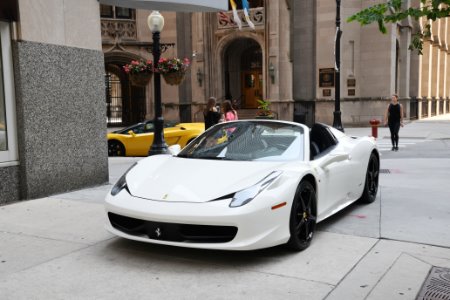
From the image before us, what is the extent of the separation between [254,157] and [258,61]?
28.6 meters

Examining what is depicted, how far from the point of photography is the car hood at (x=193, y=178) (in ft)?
14.9

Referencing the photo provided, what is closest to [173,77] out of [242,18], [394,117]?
[394,117]

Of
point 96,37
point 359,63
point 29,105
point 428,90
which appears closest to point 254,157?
point 29,105

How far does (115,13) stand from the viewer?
30281 millimetres

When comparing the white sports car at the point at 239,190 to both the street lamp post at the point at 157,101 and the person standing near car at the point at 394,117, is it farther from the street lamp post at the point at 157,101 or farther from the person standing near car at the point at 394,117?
the person standing near car at the point at 394,117

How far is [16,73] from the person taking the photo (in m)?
7.13

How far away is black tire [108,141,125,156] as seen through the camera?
15.5 m

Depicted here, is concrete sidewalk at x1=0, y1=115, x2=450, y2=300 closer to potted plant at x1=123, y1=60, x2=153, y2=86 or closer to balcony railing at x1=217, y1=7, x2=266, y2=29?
potted plant at x1=123, y1=60, x2=153, y2=86

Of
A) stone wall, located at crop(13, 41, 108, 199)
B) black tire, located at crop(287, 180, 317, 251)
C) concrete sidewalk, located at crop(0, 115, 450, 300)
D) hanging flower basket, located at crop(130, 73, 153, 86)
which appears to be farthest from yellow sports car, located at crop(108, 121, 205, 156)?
black tire, located at crop(287, 180, 317, 251)

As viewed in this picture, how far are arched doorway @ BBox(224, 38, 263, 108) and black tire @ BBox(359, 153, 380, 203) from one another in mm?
24823

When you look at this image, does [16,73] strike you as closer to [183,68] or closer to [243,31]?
[183,68]

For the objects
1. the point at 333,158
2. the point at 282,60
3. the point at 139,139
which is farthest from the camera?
the point at 282,60

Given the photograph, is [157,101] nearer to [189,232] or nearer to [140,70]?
[140,70]

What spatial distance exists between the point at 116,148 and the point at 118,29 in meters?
16.8
